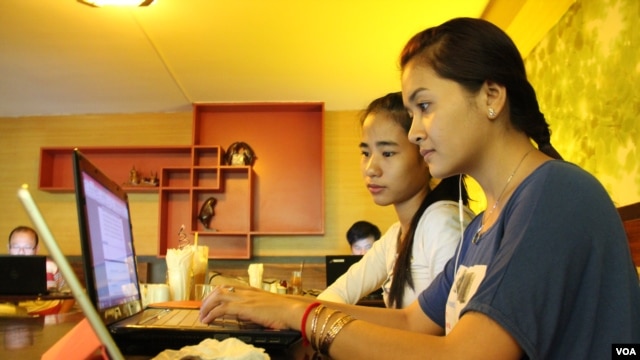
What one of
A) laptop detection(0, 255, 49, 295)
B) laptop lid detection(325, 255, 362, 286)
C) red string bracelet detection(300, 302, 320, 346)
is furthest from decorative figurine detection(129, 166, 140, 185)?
red string bracelet detection(300, 302, 320, 346)

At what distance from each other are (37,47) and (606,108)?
9.98ft

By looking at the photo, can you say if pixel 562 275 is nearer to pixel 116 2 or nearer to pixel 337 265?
pixel 337 265

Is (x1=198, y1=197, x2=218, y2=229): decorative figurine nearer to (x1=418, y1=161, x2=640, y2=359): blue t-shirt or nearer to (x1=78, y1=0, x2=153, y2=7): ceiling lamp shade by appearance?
(x1=78, y1=0, x2=153, y2=7): ceiling lamp shade

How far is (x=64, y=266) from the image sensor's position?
11.9 inches

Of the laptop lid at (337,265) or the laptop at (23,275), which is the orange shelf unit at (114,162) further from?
the laptop at (23,275)

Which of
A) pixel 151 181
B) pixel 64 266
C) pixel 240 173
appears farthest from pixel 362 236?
pixel 64 266

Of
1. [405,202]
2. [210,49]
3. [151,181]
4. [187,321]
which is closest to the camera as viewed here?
[187,321]

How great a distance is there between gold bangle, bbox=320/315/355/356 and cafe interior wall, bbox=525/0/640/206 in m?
1.48

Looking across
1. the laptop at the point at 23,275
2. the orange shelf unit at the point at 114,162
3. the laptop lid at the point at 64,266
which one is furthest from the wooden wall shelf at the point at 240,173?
the laptop lid at the point at 64,266

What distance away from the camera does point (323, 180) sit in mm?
4047

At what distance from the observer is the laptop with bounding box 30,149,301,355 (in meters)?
0.68

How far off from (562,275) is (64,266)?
0.57m

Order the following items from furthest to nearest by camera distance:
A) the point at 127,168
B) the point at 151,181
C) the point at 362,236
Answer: the point at 127,168
the point at 151,181
the point at 362,236

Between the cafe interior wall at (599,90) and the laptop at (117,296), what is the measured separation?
63.1 inches
